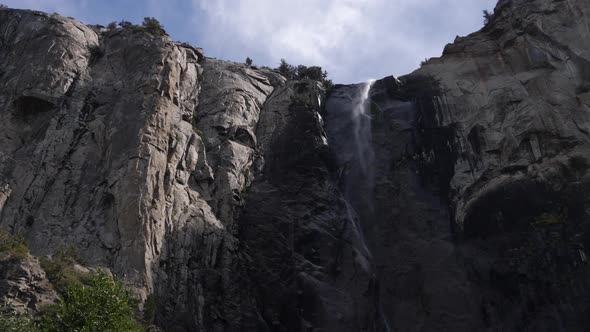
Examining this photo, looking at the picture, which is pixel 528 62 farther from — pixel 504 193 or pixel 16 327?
pixel 16 327

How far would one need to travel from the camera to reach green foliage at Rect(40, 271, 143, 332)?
1703 cm

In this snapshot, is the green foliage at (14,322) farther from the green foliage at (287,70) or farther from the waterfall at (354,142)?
the green foliage at (287,70)

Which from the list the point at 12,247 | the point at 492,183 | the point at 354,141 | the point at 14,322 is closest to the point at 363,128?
the point at 354,141

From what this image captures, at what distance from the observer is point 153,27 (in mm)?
33500

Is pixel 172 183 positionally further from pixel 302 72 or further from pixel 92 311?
pixel 302 72

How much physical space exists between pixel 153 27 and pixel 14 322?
2030 centimetres

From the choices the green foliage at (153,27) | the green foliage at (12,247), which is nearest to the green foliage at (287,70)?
the green foliage at (153,27)

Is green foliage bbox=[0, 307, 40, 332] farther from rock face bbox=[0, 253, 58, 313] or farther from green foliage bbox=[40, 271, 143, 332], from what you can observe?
rock face bbox=[0, 253, 58, 313]

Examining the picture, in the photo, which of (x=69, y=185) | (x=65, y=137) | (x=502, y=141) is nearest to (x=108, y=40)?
(x=65, y=137)

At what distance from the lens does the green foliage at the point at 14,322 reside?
15883 millimetres

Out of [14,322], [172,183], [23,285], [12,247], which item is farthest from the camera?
[172,183]

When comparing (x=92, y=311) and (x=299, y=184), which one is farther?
(x=299, y=184)

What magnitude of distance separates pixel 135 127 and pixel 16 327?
38.6 feet

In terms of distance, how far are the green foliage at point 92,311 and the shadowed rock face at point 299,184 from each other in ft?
5.18
